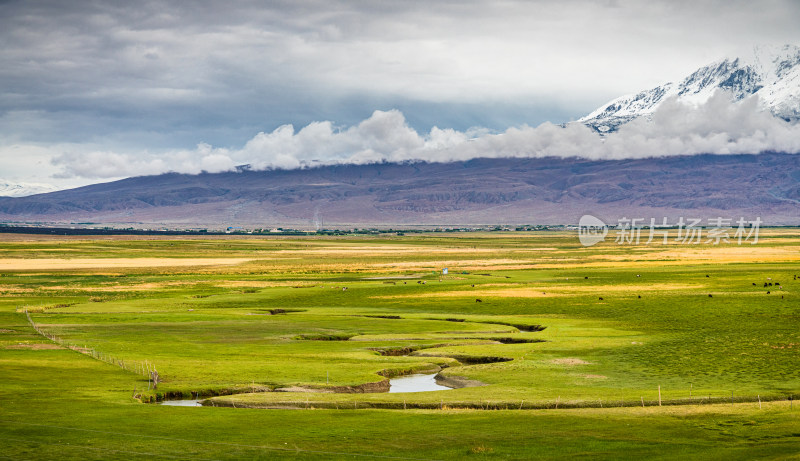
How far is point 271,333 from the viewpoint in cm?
6706

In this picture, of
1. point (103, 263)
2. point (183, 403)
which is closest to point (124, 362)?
point (183, 403)

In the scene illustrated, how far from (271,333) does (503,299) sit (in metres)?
30.8

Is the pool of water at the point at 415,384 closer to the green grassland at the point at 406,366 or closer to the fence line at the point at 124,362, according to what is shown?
the green grassland at the point at 406,366

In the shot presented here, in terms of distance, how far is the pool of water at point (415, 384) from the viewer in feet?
155

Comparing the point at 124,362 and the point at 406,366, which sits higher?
the point at 124,362

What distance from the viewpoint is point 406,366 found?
174ft

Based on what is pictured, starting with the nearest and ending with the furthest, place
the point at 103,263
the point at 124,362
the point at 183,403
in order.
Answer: the point at 183,403
the point at 124,362
the point at 103,263

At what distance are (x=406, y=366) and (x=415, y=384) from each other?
3.83 m

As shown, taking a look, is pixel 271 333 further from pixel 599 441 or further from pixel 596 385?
pixel 599 441

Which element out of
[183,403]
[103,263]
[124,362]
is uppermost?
[103,263]

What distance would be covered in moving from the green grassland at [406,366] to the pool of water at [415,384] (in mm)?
805

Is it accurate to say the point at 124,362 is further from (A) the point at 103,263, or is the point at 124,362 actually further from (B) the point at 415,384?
(A) the point at 103,263

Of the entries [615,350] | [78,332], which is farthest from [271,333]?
[615,350]

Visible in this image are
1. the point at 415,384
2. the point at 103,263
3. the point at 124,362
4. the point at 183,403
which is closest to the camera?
the point at 183,403
